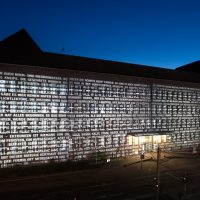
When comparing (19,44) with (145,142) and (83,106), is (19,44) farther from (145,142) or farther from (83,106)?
(145,142)

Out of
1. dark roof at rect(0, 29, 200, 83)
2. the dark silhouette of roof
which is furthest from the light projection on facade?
the dark silhouette of roof

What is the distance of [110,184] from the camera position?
26.2 m

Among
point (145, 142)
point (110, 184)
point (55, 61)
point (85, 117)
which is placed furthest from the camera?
point (145, 142)

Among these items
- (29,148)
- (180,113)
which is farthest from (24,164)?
(180,113)

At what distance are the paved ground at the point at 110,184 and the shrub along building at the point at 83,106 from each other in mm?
3594

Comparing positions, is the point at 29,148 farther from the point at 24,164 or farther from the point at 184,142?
the point at 184,142

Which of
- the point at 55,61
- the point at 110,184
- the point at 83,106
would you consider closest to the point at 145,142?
the point at 83,106

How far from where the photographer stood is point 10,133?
2911cm

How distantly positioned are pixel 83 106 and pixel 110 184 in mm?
10028

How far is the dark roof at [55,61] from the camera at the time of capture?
30.4 metres

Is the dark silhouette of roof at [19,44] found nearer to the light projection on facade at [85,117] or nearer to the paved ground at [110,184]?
the light projection on facade at [85,117]

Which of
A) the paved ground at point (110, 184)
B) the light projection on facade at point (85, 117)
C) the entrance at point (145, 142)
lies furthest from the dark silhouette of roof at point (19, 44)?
the entrance at point (145, 142)

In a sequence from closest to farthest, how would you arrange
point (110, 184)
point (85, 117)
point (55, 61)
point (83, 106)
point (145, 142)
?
point (110, 184)
point (55, 61)
point (83, 106)
point (85, 117)
point (145, 142)

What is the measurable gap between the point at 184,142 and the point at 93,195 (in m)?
22.7
